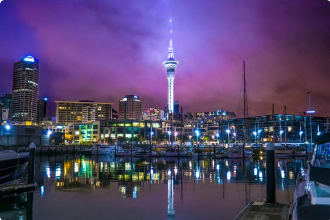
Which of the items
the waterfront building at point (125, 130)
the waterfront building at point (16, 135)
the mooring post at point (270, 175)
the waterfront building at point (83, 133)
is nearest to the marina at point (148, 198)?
the mooring post at point (270, 175)

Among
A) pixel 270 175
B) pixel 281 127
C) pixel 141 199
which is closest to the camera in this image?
pixel 270 175

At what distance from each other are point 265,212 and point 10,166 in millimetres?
16810

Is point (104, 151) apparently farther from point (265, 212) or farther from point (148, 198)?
point (265, 212)

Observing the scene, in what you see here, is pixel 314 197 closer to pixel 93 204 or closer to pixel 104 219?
pixel 104 219

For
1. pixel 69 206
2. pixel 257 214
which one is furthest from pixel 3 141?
pixel 257 214

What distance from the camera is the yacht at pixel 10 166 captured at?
1977cm

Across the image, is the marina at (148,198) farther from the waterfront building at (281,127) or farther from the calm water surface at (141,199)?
the waterfront building at (281,127)

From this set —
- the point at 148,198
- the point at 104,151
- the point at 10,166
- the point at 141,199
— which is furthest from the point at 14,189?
the point at 104,151

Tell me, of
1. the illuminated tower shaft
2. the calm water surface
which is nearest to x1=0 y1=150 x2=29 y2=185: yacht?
the calm water surface

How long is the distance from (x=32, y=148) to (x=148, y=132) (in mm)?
153274

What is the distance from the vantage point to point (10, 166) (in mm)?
20656

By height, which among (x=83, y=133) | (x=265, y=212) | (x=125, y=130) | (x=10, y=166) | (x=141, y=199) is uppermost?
Answer: (x=125, y=130)

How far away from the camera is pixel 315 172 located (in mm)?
9812

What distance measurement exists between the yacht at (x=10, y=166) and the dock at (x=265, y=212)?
15588mm
